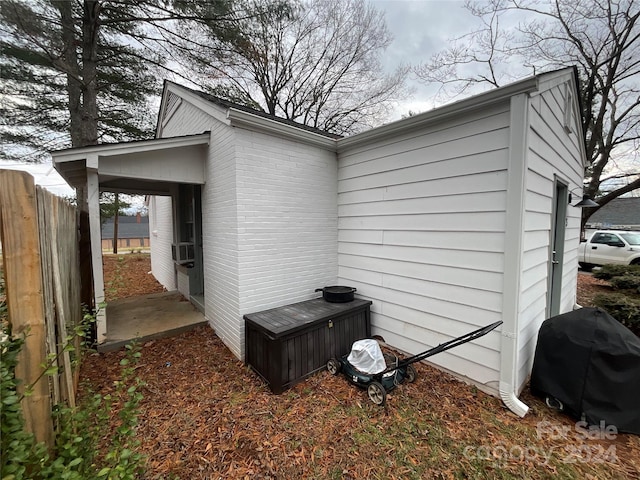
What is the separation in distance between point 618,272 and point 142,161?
11573 mm

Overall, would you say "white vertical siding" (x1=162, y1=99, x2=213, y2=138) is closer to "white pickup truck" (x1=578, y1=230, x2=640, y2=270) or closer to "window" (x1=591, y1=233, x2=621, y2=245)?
"white pickup truck" (x1=578, y1=230, x2=640, y2=270)

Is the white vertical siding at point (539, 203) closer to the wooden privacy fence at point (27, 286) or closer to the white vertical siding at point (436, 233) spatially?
the white vertical siding at point (436, 233)

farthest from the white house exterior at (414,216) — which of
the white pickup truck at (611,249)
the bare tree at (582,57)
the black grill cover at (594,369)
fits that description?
the white pickup truck at (611,249)

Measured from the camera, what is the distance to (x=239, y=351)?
360 cm

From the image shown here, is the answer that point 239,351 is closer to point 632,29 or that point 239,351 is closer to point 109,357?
point 109,357

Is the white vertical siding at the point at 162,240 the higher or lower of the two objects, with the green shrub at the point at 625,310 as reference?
higher

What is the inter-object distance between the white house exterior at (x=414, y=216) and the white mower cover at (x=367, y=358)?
809 millimetres

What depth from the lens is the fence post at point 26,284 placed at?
136 cm

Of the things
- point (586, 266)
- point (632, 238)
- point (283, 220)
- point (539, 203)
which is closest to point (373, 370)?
point (283, 220)

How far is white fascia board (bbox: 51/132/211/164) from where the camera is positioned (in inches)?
126

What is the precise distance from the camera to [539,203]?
3074mm

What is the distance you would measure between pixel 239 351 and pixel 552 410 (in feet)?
12.1

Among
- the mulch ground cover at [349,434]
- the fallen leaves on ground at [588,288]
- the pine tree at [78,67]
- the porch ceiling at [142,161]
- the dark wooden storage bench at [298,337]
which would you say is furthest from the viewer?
the fallen leaves on ground at [588,288]

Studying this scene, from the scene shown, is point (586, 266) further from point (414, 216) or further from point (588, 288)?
point (414, 216)
